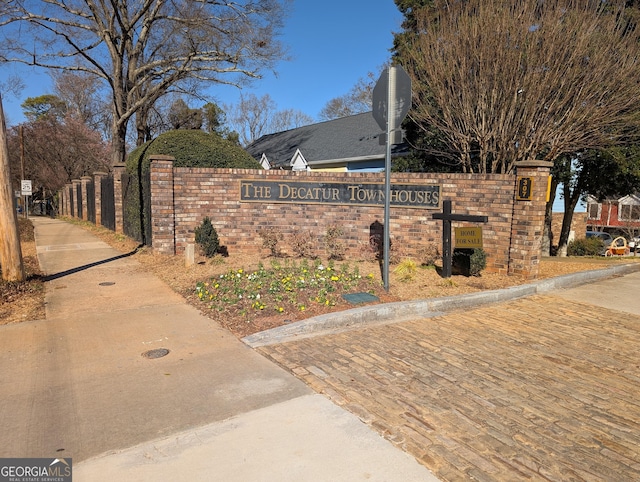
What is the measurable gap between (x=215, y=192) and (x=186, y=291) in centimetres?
330

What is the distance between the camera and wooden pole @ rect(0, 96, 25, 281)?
6949mm

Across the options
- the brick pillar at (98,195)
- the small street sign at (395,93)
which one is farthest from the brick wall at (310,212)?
the brick pillar at (98,195)

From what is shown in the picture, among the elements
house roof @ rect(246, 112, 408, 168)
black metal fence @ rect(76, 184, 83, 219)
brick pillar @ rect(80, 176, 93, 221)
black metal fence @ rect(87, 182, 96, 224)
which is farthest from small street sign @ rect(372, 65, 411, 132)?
black metal fence @ rect(76, 184, 83, 219)

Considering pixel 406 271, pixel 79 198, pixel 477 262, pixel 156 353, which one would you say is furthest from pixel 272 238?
pixel 79 198

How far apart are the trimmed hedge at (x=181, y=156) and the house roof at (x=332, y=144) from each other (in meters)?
7.50

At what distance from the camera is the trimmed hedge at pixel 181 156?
1081cm

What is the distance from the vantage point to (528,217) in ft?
26.6

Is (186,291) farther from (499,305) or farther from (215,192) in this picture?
(499,305)

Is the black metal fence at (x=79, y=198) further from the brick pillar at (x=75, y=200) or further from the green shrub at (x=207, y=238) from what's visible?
the green shrub at (x=207, y=238)

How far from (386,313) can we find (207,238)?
4606mm

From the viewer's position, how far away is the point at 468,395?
3.74 metres

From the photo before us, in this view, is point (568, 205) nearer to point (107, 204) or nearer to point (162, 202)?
point (162, 202)

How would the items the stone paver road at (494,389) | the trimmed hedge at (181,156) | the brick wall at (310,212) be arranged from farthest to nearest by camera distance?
1. the trimmed hedge at (181,156)
2. the brick wall at (310,212)
3. the stone paver road at (494,389)

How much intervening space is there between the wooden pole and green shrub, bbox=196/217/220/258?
311cm
